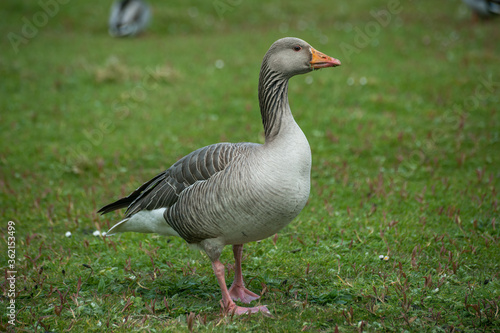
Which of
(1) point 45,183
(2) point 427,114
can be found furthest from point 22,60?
(2) point 427,114

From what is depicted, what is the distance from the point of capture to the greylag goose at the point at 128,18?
57.7 feet

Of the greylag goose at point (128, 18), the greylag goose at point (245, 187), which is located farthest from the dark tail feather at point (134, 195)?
the greylag goose at point (128, 18)

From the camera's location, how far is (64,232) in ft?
21.3

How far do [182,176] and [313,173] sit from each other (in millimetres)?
3571

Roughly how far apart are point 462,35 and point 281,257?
12695 millimetres

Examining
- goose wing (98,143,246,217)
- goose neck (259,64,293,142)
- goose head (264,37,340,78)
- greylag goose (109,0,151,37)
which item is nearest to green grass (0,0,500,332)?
goose wing (98,143,246,217)

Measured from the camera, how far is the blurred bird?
52.4ft

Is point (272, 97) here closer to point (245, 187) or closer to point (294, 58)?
point (294, 58)

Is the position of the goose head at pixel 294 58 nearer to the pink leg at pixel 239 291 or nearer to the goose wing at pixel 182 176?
the goose wing at pixel 182 176

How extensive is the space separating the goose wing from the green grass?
78cm

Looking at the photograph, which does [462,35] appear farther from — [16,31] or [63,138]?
[16,31]

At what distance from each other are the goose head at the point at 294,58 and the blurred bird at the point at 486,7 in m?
13.9

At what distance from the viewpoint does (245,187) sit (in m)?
4.34

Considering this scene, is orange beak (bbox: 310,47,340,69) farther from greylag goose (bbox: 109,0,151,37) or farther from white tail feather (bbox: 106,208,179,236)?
greylag goose (bbox: 109,0,151,37)
